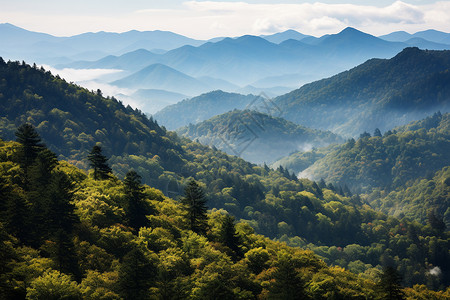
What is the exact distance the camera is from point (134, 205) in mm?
72375

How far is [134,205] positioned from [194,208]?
36.9 ft

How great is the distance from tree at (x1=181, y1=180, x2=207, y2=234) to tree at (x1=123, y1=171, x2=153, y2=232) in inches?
304

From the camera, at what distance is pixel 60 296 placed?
146 ft

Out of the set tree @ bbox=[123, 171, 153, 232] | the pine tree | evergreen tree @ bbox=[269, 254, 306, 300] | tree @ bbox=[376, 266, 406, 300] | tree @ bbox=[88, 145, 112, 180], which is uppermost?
the pine tree

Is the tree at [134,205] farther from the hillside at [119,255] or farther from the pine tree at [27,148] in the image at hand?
the pine tree at [27,148]

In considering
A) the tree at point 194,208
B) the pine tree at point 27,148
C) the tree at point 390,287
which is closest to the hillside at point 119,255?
the tree at point 390,287

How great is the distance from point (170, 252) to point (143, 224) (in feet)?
44.9

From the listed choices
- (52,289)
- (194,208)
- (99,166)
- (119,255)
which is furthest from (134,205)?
(52,289)

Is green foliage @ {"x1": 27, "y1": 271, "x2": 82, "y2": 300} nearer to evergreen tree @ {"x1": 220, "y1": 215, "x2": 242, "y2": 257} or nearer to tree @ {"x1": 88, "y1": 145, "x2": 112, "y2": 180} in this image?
evergreen tree @ {"x1": 220, "y1": 215, "x2": 242, "y2": 257}

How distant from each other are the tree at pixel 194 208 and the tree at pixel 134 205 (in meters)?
7.71

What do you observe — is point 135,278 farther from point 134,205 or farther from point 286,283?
point 134,205

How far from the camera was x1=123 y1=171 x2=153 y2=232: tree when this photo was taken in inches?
2815

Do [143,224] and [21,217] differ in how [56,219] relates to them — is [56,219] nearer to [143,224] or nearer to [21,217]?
[21,217]

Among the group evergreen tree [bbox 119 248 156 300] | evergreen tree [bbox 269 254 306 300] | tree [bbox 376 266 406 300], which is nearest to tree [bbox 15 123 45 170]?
evergreen tree [bbox 119 248 156 300]
